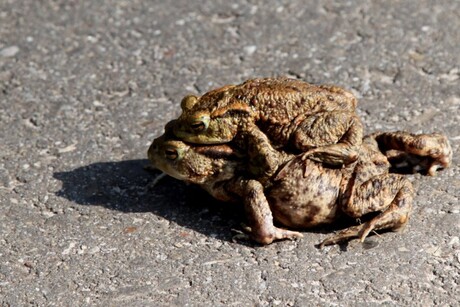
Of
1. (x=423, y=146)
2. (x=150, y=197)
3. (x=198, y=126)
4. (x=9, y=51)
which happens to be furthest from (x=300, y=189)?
(x=9, y=51)

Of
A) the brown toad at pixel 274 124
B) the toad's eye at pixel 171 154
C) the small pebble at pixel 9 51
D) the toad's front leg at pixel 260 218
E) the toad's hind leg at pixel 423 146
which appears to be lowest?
the small pebble at pixel 9 51

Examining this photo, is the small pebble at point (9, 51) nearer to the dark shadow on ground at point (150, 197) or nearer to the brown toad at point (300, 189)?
the dark shadow on ground at point (150, 197)

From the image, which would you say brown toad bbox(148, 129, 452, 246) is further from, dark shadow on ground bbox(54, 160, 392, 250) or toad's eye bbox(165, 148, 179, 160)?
dark shadow on ground bbox(54, 160, 392, 250)

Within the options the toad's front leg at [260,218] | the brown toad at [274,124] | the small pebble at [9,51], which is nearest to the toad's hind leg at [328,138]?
the brown toad at [274,124]

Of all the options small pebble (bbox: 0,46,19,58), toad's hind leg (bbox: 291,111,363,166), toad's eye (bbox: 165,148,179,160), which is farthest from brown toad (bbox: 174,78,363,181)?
small pebble (bbox: 0,46,19,58)

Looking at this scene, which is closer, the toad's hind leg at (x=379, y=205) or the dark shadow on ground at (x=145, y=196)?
the toad's hind leg at (x=379, y=205)

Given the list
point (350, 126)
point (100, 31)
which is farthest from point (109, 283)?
point (100, 31)
